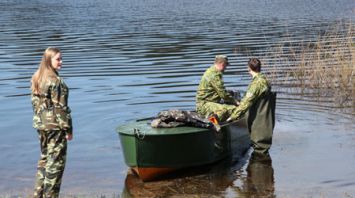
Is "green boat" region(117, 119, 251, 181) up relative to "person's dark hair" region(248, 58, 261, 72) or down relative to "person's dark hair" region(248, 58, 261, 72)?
down

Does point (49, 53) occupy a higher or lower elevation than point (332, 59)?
higher

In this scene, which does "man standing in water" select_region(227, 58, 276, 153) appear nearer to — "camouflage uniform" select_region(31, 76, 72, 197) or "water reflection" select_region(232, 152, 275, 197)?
"water reflection" select_region(232, 152, 275, 197)

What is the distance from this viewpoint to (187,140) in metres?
9.55

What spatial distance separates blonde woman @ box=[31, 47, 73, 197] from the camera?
725 cm

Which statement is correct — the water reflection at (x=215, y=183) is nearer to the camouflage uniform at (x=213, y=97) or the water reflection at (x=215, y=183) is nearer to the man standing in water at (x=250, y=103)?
the man standing in water at (x=250, y=103)

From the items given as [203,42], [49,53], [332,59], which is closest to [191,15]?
[203,42]

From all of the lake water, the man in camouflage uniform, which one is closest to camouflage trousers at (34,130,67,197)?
the lake water

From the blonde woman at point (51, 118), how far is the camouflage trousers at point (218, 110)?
12.6 feet

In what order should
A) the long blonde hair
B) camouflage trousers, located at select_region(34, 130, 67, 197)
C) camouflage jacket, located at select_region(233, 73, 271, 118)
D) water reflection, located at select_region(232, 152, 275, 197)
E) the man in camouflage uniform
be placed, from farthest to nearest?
the man in camouflage uniform < camouflage jacket, located at select_region(233, 73, 271, 118) < water reflection, located at select_region(232, 152, 275, 197) < camouflage trousers, located at select_region(34, 130, 67, 197) < the long blonde hair

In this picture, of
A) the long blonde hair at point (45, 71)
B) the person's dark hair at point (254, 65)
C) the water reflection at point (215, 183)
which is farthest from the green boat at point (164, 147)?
the long blonde hair at point (45, 71)

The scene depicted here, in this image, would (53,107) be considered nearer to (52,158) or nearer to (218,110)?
(52,158)

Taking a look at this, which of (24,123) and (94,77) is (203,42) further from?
(24,123)

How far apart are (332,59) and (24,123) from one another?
812cm

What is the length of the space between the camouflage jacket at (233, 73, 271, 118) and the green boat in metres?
0.55
